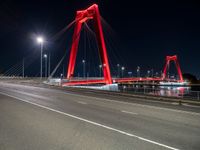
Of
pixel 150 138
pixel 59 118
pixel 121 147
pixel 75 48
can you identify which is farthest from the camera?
pixel 75 48

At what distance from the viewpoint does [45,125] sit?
873cm

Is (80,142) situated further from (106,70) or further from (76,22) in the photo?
(76,22)

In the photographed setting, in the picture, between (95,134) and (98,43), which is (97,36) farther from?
(95,134)

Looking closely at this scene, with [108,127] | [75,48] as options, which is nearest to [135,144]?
[108,127]

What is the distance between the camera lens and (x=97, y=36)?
46.8 m

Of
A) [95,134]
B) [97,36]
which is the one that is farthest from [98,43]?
[95,134]

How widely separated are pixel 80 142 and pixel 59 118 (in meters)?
4.03

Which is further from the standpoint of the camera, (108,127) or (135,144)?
(108,127)

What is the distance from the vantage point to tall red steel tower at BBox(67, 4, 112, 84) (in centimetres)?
4584

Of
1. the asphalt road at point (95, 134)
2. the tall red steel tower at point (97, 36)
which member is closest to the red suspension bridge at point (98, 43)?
the tall red steel tower at point (97, 36)

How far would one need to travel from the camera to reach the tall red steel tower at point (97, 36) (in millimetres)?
45844

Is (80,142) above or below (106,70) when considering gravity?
below

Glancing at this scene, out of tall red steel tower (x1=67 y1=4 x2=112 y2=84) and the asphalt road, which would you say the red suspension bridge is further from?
the asphalt road

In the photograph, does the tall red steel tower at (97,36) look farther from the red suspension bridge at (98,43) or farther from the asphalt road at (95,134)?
the asphalt road at (95,134)
